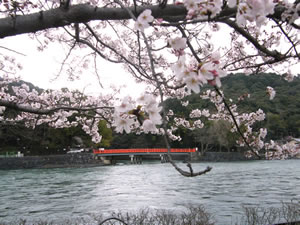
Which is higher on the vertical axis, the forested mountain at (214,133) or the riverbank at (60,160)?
the forested mountain at (214,133)

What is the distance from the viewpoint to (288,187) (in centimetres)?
1354

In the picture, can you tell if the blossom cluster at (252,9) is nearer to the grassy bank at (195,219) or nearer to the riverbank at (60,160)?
the grassy bank at (195,219)

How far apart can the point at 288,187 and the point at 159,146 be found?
45208 millimetres

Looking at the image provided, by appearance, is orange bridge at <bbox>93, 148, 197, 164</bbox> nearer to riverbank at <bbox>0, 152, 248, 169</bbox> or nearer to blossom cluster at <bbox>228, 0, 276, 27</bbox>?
riverbank at <bbox>0, 152, 248, 169</bbox>

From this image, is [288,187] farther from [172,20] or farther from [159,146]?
[159,146]

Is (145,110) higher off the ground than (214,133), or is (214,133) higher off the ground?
(214,133)

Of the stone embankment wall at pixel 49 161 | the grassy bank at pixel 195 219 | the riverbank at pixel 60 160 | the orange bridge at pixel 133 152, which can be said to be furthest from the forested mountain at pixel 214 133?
the grassy bank at pixel 195 219

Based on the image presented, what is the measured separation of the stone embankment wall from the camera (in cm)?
3862

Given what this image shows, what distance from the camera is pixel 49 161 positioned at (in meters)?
40.6

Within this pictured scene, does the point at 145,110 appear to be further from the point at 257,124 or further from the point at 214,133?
the point at 214,133

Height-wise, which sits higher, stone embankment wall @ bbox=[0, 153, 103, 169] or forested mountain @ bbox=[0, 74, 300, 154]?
forested mountain @ bbox=[0, 74, 300, 154]

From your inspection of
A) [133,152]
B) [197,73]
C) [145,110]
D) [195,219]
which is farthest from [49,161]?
[197,73]

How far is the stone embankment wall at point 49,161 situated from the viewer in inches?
1521

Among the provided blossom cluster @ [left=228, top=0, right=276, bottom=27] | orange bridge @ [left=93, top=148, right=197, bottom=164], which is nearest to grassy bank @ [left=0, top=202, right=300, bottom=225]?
blossom cluster @ [left=228, top=0, right=276, bottom=27]
